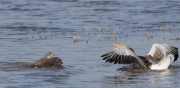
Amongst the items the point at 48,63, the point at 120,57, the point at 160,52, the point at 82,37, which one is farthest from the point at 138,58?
the point at 82,37

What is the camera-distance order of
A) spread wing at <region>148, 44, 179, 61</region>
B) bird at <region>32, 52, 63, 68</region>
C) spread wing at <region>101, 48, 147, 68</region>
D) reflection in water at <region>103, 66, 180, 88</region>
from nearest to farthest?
reflection in water at <region>103, 66, 180, 88</region> < bird at <region>32, 52, 63, 68</region> < spread wing at <region>101, 48, 147, 68</region> < spread wing at <region>148, 44, 179, 61</region>

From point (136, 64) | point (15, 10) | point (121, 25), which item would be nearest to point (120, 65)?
point (136, 64)

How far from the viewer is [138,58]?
12.1m

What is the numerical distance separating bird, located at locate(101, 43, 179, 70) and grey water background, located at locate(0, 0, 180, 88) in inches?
8.1

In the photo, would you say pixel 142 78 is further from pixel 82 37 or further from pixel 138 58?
pixel 82 37

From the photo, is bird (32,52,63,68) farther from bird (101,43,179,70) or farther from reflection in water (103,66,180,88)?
reflection in water (103,66,180,88)

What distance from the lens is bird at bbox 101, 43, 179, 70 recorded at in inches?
475

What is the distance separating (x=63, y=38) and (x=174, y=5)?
9.56 metres

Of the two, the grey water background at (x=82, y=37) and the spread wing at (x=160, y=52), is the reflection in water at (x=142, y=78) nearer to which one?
the grey water background at (x=82, y=37)

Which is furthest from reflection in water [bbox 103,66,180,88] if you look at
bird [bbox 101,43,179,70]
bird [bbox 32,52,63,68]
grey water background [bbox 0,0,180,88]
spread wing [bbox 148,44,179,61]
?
bird [bbox 32,52,63,68]

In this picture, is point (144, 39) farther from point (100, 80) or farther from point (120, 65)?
point (100, 80)

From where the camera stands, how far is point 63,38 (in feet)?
52.3

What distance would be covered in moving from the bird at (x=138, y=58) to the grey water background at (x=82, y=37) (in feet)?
0.68

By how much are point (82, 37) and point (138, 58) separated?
4147mm
